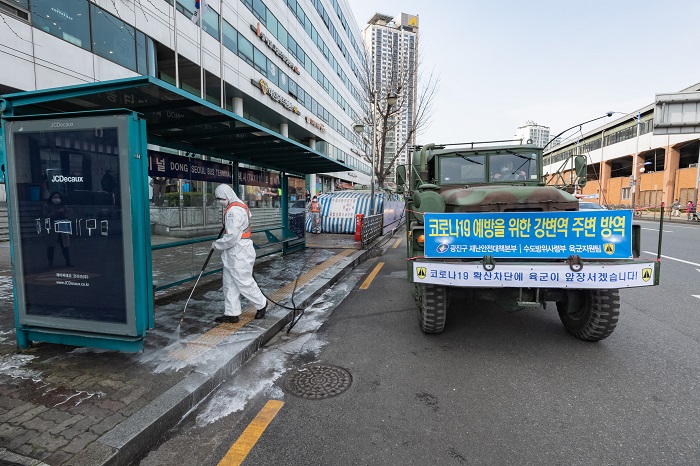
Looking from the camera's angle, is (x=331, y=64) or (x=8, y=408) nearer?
(x=8, y=408)

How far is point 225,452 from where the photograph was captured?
244 cm

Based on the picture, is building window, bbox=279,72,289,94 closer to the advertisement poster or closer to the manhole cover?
the advertisement poster

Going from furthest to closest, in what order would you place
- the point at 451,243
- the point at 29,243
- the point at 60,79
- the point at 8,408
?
the point at 60,79 < the point at 451,243 < the point at 29,243 < the point at 8,408

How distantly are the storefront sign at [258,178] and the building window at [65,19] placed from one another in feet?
32.2

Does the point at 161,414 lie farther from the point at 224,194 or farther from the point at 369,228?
the point at 369,228

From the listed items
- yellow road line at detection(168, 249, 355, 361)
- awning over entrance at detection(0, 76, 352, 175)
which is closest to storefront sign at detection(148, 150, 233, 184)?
awning over entrance at detection(0, 76, 352, 175)

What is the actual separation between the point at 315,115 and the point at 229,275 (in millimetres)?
34096

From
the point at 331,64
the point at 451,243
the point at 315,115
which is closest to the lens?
the point at 451,243

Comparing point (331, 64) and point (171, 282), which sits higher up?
point (331, 64)

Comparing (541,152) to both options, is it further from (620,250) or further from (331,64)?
(331,64)

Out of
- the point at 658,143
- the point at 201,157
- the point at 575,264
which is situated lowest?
the point at 575,264

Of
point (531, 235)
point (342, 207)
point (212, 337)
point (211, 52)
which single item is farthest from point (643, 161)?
point (212, 337)

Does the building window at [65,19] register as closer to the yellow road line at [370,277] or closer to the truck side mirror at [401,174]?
the truck side mirror at [401,174]

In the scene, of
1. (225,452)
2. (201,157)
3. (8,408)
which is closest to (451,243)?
(225,452)
